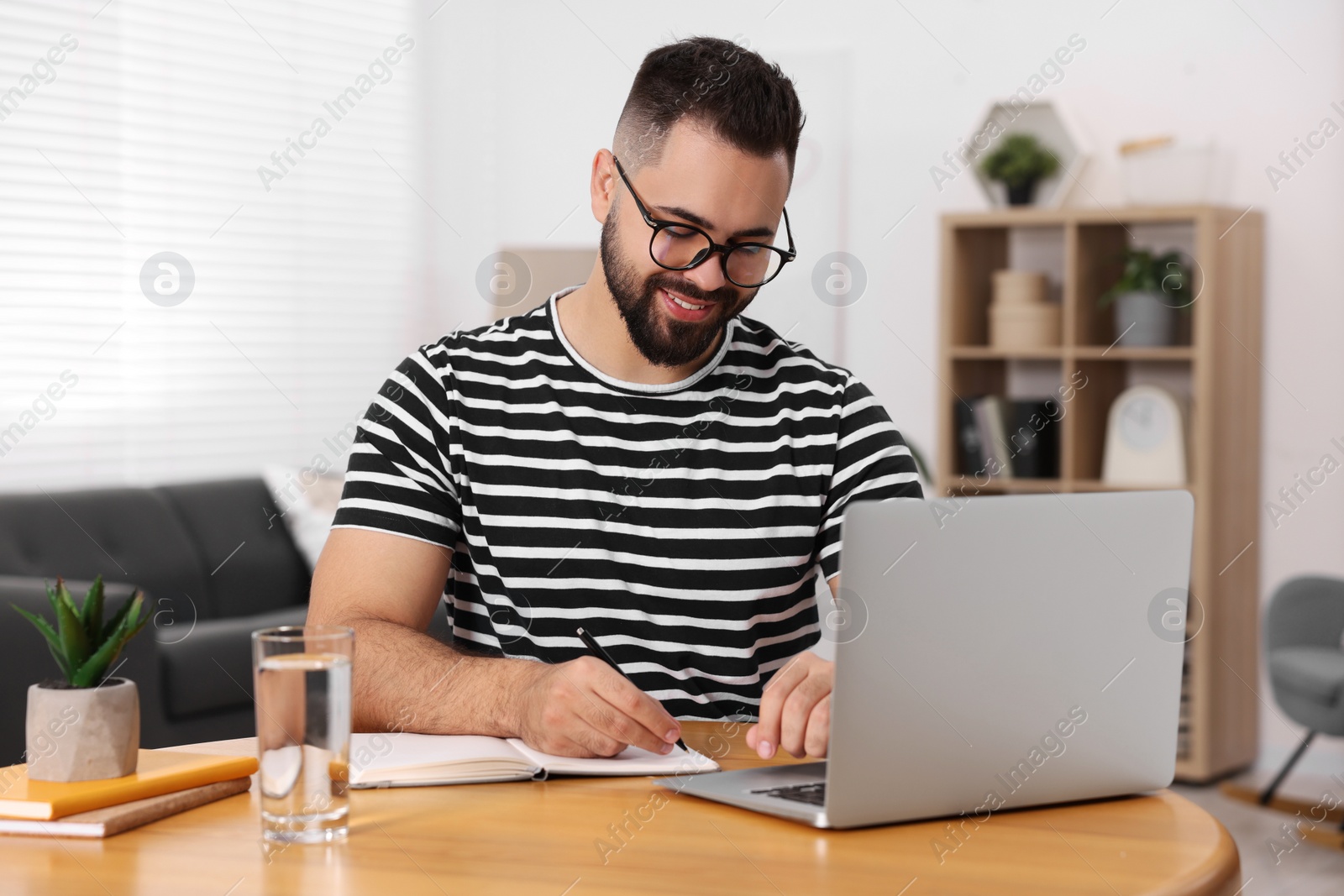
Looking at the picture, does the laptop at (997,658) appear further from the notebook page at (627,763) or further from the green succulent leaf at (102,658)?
the green succulent leaf at (102,658)

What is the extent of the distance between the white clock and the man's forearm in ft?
9.36

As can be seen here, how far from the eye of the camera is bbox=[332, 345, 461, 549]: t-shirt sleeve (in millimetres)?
1492

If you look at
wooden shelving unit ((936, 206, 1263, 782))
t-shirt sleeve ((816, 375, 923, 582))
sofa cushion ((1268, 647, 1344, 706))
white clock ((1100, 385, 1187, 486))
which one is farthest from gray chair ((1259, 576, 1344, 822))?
t-shirt sleeve ((816, 375, 923, 582))

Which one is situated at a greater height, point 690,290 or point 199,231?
point 199,231

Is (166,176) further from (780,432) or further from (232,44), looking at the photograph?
(780,432)

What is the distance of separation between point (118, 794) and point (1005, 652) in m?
0.65

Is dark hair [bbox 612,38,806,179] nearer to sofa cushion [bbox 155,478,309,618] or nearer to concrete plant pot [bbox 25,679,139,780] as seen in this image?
concrete plant pot [bbox 25,679,139,780]

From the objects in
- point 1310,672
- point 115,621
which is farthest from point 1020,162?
point 115,621

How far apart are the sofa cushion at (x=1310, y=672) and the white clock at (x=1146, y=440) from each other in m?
0.65

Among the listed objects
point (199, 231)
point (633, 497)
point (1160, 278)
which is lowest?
point (633, 497)

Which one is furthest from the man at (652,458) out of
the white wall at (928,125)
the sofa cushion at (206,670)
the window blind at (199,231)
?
the white wall at (928,125)

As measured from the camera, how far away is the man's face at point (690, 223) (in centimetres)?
149

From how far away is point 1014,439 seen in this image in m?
3.95

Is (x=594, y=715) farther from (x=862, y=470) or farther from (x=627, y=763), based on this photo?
(x=862, y=470)
